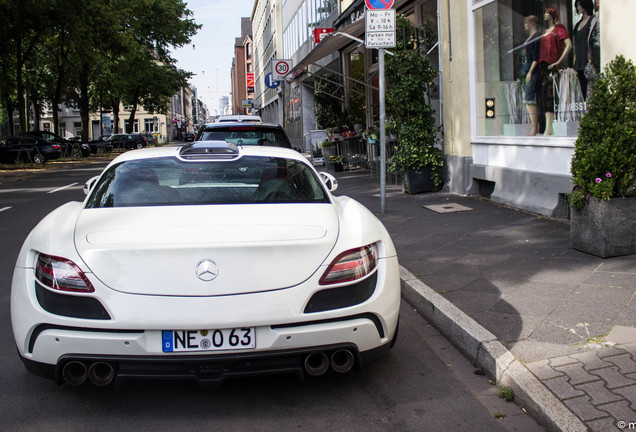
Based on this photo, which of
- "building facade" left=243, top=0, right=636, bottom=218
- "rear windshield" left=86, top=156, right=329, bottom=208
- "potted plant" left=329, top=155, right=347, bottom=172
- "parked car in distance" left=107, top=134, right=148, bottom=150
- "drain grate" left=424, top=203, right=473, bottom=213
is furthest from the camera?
"parked car in distance" left=107, top=134, right=148, bottom=150

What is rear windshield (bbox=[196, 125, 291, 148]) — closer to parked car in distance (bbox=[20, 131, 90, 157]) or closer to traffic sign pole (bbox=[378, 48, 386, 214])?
traffic sign pole (bbox=[378, 48, 386, 214])

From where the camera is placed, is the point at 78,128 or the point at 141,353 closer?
the point at 141,353

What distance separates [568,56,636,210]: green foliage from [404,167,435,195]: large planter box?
5.78 m

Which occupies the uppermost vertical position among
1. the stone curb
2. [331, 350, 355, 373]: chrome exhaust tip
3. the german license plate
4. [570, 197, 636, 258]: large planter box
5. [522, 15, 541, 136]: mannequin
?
[522, 15, 541, 136]: mannequin

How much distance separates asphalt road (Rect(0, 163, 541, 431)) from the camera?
3.10 m

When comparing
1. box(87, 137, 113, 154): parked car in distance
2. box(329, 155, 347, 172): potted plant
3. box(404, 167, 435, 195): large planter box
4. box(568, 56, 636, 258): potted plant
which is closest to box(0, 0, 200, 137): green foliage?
box(87, 137, 113, 154): parked car in distance

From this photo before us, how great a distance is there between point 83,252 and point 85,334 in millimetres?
402

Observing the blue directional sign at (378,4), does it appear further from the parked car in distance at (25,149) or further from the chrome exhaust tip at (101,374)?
the parked car in distance at (25,149)

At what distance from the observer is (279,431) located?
3027 millimetres

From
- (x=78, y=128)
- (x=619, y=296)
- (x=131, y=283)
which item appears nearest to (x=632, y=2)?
(x=619, y=296)

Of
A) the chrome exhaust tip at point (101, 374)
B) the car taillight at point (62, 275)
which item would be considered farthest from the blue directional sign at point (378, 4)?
the chrome exhaust tip at point (101, 374)

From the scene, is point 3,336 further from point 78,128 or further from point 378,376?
point 78,128

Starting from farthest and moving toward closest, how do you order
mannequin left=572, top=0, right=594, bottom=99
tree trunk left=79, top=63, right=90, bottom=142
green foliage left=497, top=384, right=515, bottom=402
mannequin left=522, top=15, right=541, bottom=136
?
tree trunk left=79, top=63, right=90, bottom=142
mannequin left=522, top=15, right=541, bottom=136
mannequin left=572, top=0, right=594, bottom=99
green foliage left=497, top=384, right=515, bottom=402

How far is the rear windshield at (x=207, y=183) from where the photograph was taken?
12.6ft
